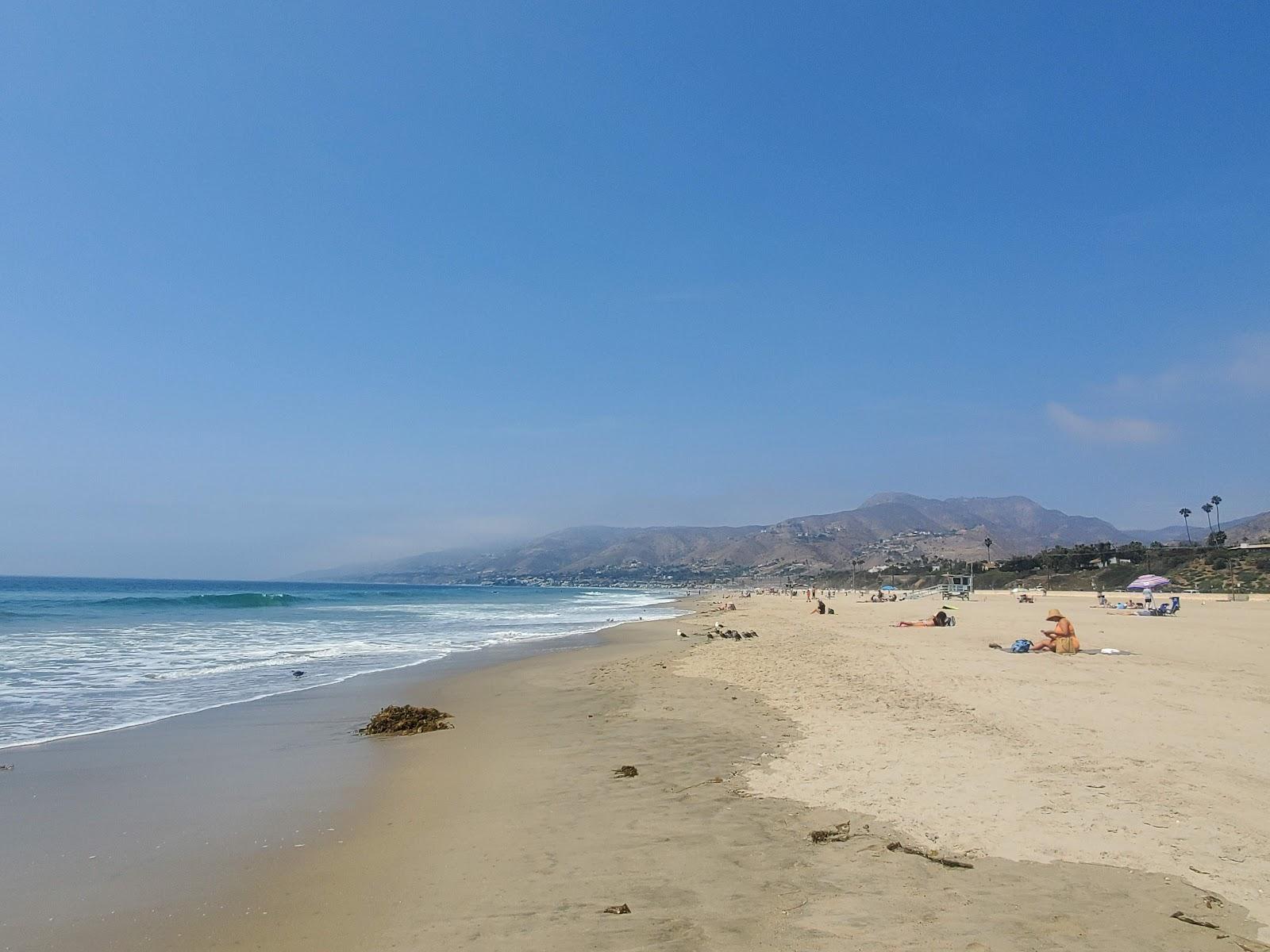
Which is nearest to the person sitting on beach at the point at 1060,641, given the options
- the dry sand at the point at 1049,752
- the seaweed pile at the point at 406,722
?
the dry sand at the point at 1049,752

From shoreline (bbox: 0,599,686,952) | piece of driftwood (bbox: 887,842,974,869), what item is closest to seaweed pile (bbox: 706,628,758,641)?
shoreline (bbox: 0,599,686,952)

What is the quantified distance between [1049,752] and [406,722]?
790 cm

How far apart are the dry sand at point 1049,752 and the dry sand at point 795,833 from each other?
32 mm

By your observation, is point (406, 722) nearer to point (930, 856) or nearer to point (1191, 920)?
point (930, 856)

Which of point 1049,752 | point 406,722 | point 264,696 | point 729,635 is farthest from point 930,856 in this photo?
point 729,635

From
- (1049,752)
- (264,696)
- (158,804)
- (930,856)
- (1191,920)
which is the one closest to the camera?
(1191,920)

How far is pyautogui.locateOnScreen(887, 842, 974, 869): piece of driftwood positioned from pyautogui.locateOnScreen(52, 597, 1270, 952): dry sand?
71mm

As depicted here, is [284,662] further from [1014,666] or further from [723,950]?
[723,950]

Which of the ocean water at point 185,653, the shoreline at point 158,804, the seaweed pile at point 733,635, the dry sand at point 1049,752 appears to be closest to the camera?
the shoreline at point 158,804

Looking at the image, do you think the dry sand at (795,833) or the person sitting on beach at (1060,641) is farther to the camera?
the person sitting on beach at (1060,641)

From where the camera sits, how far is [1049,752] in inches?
288

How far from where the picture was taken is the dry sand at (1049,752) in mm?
5020

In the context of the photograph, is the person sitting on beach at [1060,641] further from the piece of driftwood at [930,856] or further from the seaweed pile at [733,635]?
the piece of driftwood at [930,856]

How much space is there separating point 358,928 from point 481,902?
2.22 feet
